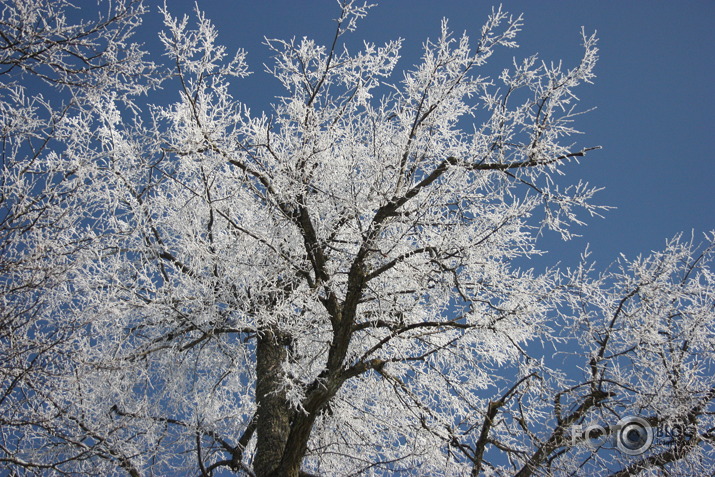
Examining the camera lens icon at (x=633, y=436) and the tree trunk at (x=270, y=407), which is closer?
the camera lens icon at (x=633, y=436)

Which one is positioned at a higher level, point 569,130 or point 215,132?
point 569,130

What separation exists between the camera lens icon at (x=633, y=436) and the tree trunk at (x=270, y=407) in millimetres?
2967

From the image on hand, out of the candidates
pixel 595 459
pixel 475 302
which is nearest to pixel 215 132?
pixel 475 302

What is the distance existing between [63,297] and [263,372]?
2199mm

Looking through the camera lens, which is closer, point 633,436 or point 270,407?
point 633,436

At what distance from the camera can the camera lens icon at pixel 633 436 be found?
17.5ft

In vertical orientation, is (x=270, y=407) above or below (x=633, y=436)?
below

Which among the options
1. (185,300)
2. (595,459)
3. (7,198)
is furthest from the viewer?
(185,300)

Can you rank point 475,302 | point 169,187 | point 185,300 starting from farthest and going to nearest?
point 169,187, point 185,300, point 475,302

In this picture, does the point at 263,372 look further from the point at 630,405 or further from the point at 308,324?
the point at 630,405

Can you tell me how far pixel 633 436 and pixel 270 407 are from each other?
335 centimetres

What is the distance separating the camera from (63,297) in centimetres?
640

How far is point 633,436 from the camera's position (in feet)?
17.7

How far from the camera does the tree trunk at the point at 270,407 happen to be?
18.9 ft
